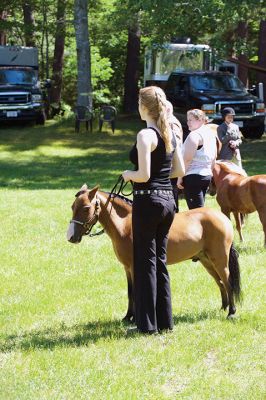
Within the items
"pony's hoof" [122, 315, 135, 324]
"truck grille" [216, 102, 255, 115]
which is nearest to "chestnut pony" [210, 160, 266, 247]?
"pony's hoof" [122, 315, 135, 324]

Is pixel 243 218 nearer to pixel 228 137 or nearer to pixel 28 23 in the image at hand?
pixel 228 137

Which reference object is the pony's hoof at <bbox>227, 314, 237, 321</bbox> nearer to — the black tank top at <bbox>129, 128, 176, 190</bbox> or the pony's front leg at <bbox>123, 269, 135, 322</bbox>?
the pony's front leg at <bbox>123, 269, 135, 322</bbox>

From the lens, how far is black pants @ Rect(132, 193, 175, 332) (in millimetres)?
5914

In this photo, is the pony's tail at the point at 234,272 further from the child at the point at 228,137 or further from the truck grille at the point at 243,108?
the truck grille at the point at 243,108

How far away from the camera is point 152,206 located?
5.88 metres

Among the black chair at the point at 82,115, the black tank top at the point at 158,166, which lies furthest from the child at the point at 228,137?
the black chair at the point at 82,115

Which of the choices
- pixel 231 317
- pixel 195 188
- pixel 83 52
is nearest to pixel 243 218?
pixel 195 188

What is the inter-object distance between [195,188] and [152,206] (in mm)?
3110

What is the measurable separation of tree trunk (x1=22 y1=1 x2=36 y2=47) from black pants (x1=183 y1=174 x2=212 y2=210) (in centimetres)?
2230

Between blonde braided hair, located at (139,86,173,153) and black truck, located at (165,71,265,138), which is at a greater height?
blonde braided hair, located at (139,86,173,153)

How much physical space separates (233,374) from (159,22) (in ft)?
57.0

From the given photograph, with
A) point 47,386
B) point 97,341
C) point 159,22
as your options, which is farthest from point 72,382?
point 159,22

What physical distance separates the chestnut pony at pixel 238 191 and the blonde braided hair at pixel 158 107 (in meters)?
4.11

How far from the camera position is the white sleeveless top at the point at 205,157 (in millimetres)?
8695
